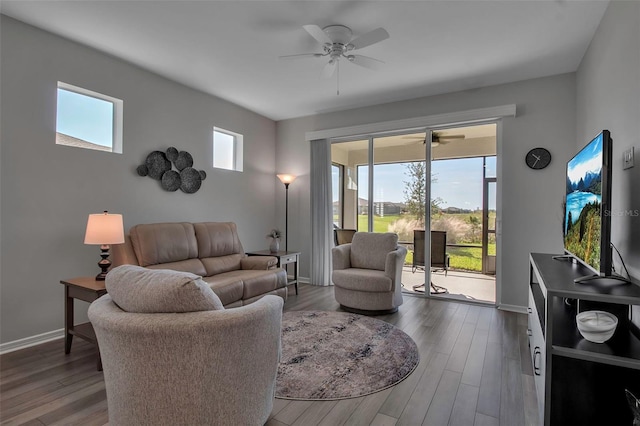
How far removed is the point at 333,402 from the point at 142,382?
1142mm

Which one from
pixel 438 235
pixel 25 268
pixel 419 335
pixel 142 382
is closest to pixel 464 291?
pixel 438 235

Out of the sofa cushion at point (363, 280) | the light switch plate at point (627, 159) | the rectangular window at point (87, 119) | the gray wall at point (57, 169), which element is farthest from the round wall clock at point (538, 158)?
the rectangular window at point (87, 119)

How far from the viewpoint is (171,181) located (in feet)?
13.2

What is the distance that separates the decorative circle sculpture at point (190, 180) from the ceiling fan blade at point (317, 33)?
97.0 inches

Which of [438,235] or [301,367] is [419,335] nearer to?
[301,367]

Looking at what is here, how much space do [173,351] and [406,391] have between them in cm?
154

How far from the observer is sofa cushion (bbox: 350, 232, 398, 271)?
421 cm

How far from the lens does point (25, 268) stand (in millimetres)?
2852

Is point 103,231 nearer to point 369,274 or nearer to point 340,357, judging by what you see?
point 340,357

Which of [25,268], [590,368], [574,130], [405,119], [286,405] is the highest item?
[405,119]

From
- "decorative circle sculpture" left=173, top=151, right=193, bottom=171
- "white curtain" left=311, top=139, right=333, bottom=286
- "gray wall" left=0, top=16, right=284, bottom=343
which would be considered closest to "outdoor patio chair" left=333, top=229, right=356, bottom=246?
"white curtain" left=311, top=139, right=333, bottom=286

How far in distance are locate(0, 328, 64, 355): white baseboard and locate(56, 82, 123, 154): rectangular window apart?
1.78 meters

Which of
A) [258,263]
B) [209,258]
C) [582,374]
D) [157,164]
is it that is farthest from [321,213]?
[582,374]

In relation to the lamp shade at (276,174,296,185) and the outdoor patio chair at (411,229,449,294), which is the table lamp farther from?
the outdoor patio chair at (411,229,449,294)
